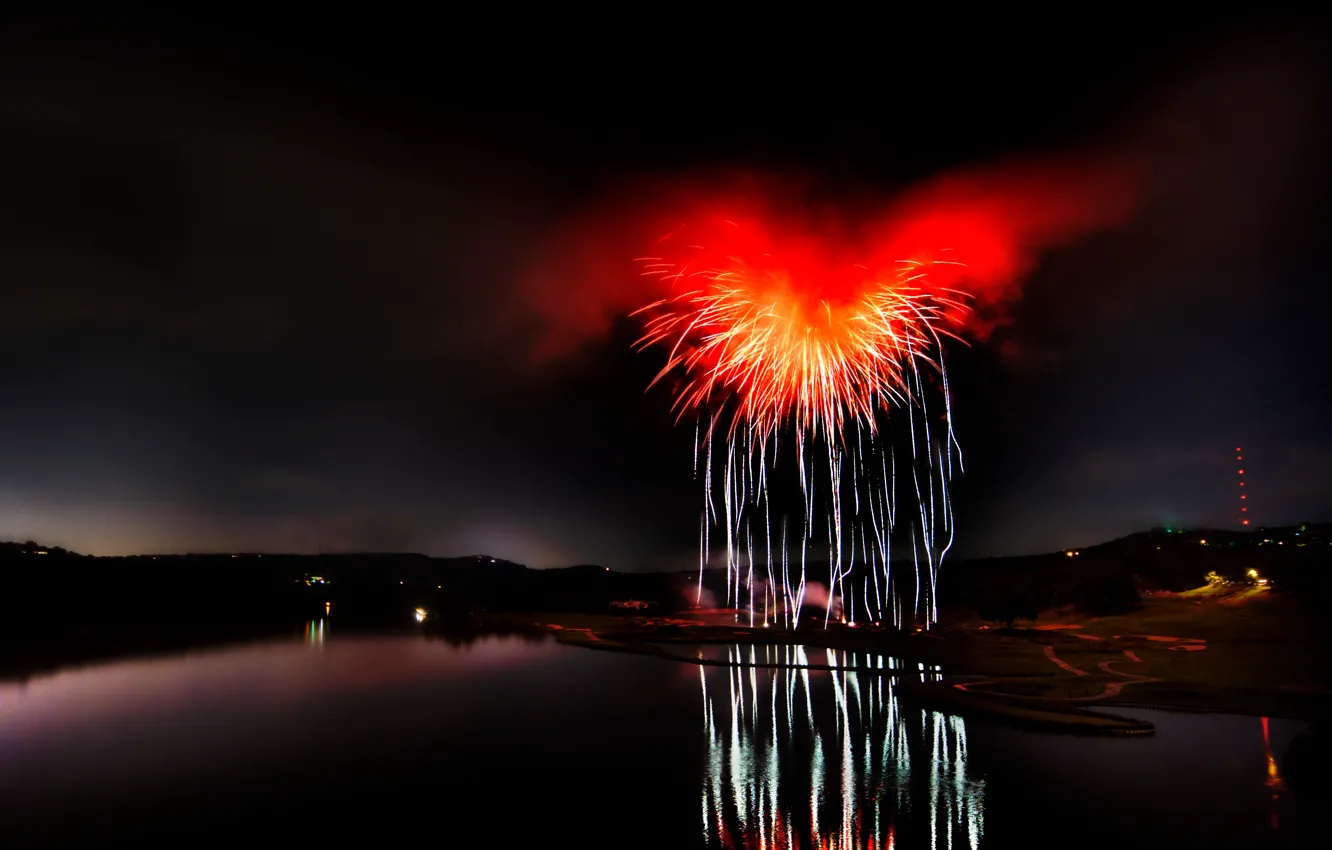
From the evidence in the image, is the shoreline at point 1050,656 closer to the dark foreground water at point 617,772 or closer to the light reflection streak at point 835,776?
the dark foreground water at point 617,772

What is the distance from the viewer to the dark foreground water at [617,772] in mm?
15719

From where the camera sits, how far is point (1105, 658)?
39219 millimetres

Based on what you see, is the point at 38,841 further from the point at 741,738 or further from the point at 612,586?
→ the point at 612,586

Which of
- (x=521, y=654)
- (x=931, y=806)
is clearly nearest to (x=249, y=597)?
(x=521, y=654)

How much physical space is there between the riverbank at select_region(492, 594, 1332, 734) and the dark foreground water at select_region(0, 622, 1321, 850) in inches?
77.6

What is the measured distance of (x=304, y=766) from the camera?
2159 cm

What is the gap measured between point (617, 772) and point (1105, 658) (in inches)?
1126

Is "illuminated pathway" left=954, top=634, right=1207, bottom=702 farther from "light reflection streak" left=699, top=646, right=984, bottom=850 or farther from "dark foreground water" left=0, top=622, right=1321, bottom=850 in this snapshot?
"light reflection streak" left=699, top=646, right=984, bottom=850

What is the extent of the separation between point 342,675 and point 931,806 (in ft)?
112

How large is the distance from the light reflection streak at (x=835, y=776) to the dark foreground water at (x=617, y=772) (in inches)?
3.1

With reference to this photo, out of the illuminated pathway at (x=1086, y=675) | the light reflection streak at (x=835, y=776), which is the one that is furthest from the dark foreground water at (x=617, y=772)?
the illuminated pathway at (x=1086, y=675)

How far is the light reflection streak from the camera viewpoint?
1506 centimetres

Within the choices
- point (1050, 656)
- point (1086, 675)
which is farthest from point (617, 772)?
point (1050, 656)

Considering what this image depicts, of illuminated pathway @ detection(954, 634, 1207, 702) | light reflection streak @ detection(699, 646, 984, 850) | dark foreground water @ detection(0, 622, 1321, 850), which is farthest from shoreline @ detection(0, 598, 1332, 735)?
light reflection streak @ detection(699, 646, 984, 850)
